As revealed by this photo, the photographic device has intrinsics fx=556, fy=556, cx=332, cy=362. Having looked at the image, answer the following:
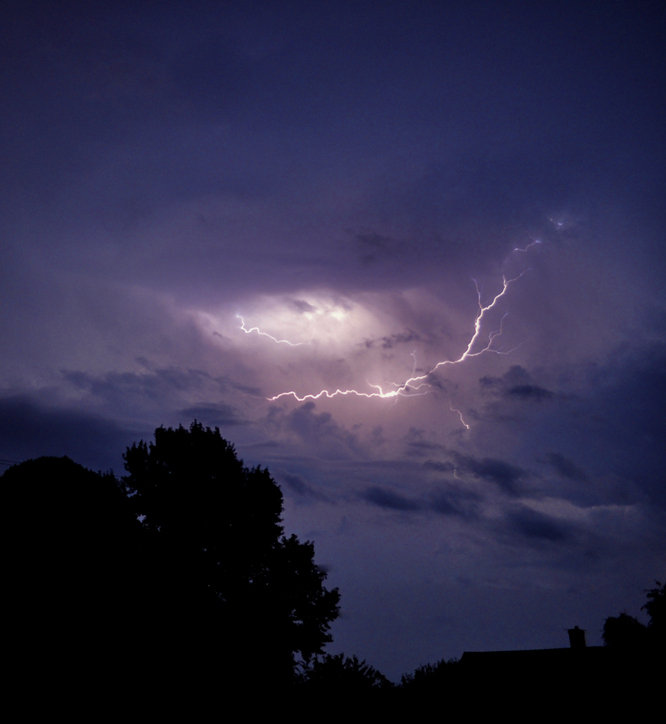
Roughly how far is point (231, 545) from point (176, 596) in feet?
13.9

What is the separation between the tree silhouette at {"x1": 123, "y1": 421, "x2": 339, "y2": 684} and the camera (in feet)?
83.5

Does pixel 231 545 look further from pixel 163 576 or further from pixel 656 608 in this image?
pixel 656 608

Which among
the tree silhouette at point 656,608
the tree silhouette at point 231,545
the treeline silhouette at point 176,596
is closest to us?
the treeline silhouette at point 176,596

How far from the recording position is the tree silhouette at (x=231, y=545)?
25.4 metres

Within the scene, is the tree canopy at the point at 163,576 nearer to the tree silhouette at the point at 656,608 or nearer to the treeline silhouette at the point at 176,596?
the treeline silhouette at the point at 176,596

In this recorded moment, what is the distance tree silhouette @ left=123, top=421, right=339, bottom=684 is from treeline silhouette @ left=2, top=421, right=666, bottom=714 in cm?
7

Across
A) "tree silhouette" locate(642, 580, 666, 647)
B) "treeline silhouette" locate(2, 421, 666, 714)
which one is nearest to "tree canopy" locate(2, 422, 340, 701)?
"treeline silhouette" locate(2, 421, 666, 714)

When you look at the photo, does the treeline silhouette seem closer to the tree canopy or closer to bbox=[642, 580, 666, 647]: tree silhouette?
the tree canopy

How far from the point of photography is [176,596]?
23.6m

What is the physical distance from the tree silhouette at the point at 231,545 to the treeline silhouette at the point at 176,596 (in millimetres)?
66

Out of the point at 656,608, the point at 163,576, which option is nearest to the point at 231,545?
the point at 163,576

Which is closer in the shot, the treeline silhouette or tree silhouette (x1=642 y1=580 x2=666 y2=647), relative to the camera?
the treeline silhouette

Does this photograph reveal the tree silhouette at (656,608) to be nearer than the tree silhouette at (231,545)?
No

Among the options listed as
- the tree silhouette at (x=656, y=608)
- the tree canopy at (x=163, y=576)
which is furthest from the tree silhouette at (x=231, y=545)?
the tree silhouette at (x=656, y=608)
